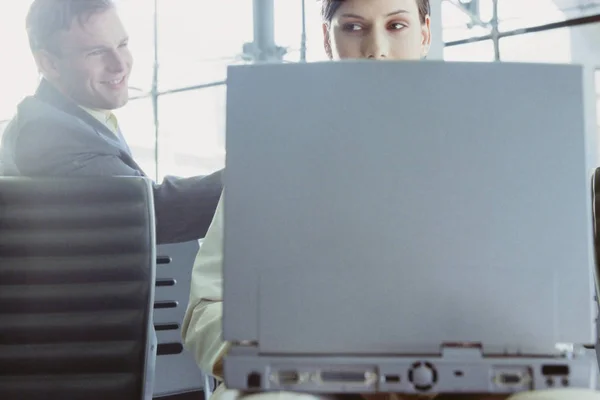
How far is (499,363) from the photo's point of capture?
1.94 feet

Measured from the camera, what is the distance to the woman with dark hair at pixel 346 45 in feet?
2.85

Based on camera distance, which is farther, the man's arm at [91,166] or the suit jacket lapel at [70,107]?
the suit jacket lapel at [70,107]

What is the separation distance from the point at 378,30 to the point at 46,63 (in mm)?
1086

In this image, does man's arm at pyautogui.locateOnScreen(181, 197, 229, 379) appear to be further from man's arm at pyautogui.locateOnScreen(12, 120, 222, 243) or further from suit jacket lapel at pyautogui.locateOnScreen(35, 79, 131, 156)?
suit jacket lapel at pyautogui.locateOnScreen(35, 79, 131, 156)

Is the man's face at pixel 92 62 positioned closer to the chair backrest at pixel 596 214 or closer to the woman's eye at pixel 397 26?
the woman's eye at pixel 397 26

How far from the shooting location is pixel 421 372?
59 cm

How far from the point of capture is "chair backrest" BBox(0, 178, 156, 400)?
121 centimetres

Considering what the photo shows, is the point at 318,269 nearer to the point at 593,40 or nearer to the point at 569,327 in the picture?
the point at 569,327

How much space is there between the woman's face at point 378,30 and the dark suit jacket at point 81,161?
1.64ft

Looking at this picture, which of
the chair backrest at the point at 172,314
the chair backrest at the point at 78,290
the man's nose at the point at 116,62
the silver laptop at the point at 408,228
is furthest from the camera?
the man's nose at the point at 116,62

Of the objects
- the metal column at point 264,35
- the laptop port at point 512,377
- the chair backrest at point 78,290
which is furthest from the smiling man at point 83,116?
the metal column at point 264,35

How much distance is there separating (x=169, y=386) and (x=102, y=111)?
83 centimetres

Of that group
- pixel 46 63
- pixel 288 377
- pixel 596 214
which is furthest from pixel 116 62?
pixel 288 377

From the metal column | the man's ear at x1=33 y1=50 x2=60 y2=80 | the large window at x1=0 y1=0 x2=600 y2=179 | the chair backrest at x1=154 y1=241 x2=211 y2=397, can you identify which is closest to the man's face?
the man's ear at x1=33 y1=50 x2=60 y2=80
